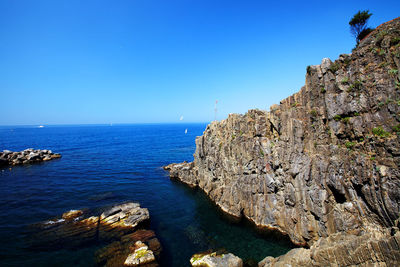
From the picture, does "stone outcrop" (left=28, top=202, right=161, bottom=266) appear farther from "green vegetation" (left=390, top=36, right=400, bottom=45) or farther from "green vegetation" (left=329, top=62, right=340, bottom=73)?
"green vegetation" (left=390, top=36, right=400, bottom=45)

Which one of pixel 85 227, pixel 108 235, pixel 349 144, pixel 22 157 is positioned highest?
pixel 349 144

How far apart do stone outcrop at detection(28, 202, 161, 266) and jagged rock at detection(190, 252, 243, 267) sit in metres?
5.27

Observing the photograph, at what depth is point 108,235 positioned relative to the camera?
27.5m

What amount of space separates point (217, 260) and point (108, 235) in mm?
16958

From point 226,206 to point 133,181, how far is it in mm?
30150

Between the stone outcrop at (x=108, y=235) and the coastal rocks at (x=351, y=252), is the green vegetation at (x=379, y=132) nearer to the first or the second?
the coastal rocks at (x=351, y=252)

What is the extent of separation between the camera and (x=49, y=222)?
30.6 metres

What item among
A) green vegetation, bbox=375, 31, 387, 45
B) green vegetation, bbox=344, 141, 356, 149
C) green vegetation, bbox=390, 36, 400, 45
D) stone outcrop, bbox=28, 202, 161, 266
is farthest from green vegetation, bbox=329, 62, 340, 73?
stone outcrop, bbox=28, 202, 161, 266

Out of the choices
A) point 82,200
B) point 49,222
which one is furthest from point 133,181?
point 49,222

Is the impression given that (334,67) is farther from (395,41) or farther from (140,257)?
(140,257)

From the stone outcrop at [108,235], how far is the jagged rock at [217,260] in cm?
527

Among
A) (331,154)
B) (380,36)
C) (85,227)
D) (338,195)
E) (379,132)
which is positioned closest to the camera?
(379,132)

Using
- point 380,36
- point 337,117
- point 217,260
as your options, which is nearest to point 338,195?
point 337,117

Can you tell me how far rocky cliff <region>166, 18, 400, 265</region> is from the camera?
1961 centimetres
